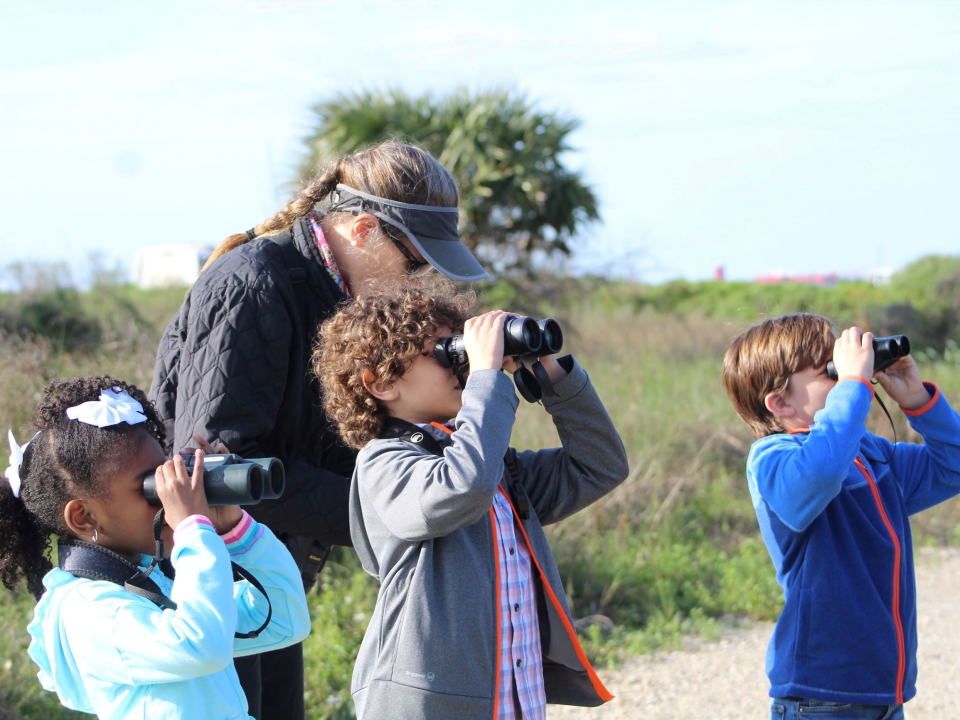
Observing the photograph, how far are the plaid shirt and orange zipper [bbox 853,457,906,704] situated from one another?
0.92 m

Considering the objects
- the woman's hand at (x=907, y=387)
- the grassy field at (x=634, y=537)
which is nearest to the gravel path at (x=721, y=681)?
the grassy field at (x=634, y=537)

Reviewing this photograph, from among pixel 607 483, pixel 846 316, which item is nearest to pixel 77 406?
pixel 607 483

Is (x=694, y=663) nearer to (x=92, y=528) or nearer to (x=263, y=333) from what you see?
(x=263, y=333)

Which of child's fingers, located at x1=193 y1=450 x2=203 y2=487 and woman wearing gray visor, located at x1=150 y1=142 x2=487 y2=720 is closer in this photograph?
child's fingers, located at x1=193 y1=450 x2=203 y2=487

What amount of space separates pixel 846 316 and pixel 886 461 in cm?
1062

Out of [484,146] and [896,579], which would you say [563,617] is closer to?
[896,579]

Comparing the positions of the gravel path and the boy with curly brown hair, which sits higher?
the boy with curly brown hair

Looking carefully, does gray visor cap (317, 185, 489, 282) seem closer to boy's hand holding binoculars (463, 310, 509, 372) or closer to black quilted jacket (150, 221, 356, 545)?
black quilted jacket (150, 221, 356, 545)

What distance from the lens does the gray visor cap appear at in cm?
269

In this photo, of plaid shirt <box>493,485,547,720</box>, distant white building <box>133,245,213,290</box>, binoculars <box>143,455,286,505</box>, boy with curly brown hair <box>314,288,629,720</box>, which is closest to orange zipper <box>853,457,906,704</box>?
boy with curly brown hair <box>314,288,629,720</box>

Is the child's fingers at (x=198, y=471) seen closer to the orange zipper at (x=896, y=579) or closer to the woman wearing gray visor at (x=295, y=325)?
the woman wearing gray visor at (x=295, y=325)

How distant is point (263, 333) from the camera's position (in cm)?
251

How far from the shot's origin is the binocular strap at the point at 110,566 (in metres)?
1.93

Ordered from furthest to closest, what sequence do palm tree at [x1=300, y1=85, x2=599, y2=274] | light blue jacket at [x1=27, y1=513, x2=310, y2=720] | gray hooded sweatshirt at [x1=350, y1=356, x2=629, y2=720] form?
palm tree at [x1=300, y1=85, x2=599, y2=274]
gray hooded sweatshirt at [x1=350, y1=356, x2=629, y2=720]
light blue jacket at [x1=27, y1=513, x2=310, y2=720]
